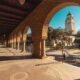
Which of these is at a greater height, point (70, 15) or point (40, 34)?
point (70, 15)

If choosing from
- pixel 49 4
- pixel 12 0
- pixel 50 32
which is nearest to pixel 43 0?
pixel 49 4

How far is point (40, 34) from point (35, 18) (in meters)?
1.42

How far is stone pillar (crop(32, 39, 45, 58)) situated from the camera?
303 inches

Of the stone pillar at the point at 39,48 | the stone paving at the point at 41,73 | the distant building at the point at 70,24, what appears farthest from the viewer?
the distant building at the point at 70,24

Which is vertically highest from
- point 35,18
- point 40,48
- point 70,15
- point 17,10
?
point 70,15

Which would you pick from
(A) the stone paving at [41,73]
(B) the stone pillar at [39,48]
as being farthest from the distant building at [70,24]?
(A) the stone paving at [41,73]

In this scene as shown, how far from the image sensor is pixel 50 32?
147 feet

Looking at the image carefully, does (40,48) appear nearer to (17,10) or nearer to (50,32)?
(17,10)

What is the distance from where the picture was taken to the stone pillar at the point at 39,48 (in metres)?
7.70

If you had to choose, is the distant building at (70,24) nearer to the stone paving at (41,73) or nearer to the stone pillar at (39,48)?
the stone pillar at (39,48)

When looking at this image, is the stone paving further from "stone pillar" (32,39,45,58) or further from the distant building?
the distant building

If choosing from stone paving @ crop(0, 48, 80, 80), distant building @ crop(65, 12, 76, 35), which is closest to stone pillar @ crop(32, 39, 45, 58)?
stone paving @ crop(0, 48, 80, 80)

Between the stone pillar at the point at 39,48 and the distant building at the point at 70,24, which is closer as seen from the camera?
the stone pillar at the point at 39,48

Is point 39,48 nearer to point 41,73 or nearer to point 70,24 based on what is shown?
point 41,73
